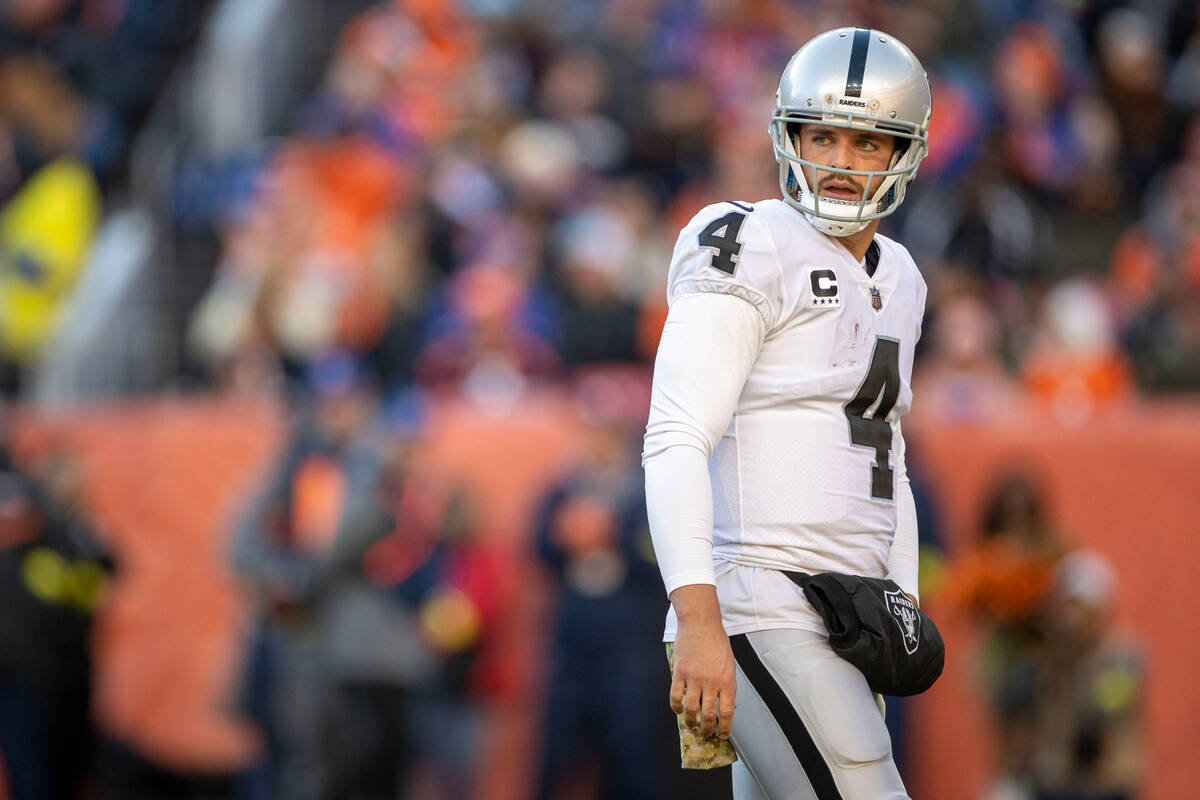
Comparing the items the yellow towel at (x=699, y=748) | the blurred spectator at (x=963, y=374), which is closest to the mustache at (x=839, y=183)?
the yellow towel at (x=699, y=748)

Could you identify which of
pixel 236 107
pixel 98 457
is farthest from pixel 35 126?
pixel 98 457

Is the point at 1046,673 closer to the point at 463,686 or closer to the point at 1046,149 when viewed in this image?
the point at 463,686

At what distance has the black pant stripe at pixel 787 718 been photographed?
9.67ft

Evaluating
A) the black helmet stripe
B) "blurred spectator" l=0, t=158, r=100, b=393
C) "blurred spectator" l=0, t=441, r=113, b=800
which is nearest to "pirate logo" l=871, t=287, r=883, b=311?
the black helmet stripe

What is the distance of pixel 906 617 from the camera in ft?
10.1

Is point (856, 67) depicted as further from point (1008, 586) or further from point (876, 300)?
point (1008, 586)

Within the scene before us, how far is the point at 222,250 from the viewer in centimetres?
1049

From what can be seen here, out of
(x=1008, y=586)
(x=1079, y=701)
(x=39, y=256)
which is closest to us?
(x=1079, y=701)

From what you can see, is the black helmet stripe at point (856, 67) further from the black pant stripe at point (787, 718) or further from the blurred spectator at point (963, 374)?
the blurred spectator at point (963, 374)

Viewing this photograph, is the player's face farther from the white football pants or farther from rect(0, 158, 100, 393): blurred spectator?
rect(0, 158, 100, 393): blurred spectator

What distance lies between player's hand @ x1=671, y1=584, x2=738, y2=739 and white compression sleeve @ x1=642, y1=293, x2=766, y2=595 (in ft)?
0.17

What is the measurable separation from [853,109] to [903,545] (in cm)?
84

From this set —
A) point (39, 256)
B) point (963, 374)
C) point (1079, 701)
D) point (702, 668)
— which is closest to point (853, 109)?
point (702, 668)

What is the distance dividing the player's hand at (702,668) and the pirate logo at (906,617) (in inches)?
14.1
